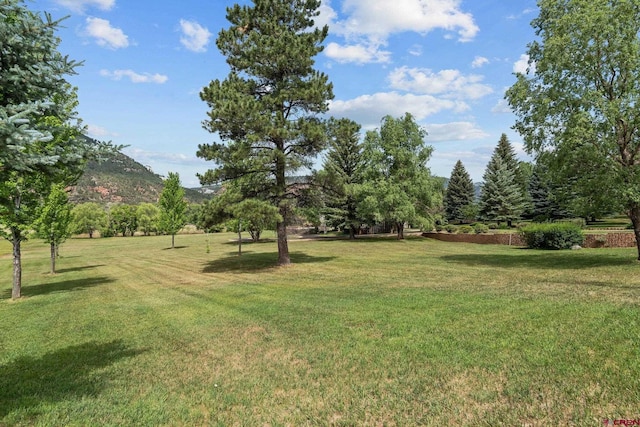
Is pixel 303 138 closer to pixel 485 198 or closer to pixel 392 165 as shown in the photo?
pixel 392 165

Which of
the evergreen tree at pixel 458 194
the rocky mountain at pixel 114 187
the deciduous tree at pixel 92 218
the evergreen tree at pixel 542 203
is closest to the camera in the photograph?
the evergreen tree at pixel 542 203

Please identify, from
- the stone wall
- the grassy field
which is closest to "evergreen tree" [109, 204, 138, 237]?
the stone wall

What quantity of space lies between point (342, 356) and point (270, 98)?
47.9 ft

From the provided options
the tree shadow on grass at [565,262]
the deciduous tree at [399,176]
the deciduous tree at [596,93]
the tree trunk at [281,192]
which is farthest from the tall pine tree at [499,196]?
the tree trunk at [281,192]

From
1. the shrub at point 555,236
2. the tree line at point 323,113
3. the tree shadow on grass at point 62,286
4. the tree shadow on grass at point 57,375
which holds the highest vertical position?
the tree line at point 323,113

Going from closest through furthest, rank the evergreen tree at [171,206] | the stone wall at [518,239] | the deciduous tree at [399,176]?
the stone wall at [518,239], the deciduous tree at [399,176], the evergreen tree at [171,206]

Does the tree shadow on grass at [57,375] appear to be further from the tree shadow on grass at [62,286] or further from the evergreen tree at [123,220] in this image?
the evergreen tree at [123,220]

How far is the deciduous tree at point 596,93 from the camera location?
13.8 meters

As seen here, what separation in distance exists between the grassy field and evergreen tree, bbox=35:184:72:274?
6742mm

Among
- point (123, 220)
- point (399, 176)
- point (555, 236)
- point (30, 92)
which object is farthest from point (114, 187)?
point (30, 92)

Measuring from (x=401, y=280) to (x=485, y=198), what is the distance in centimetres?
4294

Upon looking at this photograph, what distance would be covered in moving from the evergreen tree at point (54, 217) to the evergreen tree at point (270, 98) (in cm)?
740

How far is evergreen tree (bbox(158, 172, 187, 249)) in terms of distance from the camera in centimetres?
3934

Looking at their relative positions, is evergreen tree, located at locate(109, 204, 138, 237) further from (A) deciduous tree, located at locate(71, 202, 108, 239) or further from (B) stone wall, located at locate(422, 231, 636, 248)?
(B) stone wall, located at locate(422, 231, 636, 248)
